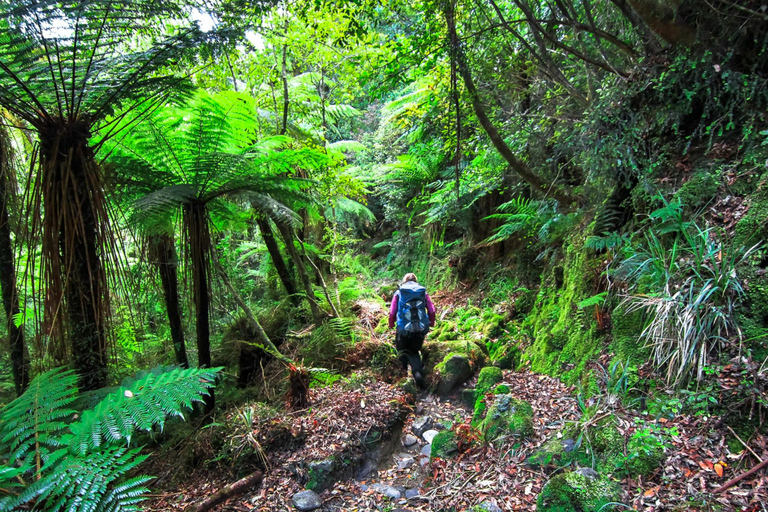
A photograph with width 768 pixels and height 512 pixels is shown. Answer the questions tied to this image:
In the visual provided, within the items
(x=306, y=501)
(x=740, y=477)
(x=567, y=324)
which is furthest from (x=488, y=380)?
(x=740, y=477)

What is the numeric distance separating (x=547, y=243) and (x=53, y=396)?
5494mm

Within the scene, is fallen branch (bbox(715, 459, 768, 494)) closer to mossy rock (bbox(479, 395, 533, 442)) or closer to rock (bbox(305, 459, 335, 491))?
mossy rock (bbox(479, 395, 533, 442))

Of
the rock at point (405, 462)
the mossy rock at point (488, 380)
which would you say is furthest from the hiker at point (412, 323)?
the rock at point (405, 462)

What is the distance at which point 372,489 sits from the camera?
2.96 meters

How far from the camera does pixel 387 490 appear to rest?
292 cm

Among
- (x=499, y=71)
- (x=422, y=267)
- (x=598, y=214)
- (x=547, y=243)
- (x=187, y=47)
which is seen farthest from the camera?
(x=422, y=267)

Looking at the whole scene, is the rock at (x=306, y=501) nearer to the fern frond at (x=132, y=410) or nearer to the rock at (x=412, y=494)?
the rock at (x=412, y=494)

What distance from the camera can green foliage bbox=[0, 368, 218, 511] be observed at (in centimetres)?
147

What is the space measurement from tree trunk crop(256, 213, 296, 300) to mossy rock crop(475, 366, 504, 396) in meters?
3.04

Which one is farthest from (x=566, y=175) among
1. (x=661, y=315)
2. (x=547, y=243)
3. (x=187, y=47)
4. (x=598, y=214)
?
(x=187, y=47)

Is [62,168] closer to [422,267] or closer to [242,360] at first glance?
[242,360]

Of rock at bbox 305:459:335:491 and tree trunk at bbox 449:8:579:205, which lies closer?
rock at bbox 305:459:335:491

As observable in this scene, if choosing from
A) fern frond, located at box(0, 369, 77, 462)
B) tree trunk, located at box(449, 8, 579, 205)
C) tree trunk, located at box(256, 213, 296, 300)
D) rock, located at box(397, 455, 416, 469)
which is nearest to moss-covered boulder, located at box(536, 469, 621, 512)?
rock, located at box(397, 455, 416, 469)

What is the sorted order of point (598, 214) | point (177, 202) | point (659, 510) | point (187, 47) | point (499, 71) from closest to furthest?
point (659, 510)
point (187, 47)
point (177, 202)
point (598, 214)
point (499, 71)
